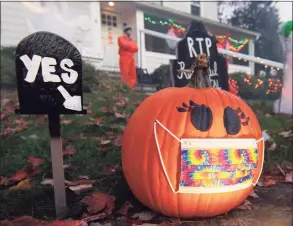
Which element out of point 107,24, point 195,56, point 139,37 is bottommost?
point 195,56

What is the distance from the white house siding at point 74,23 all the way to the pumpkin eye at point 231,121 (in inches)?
A: 344

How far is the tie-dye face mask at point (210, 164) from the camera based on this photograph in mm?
1708

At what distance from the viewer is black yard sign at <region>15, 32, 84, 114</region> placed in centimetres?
164

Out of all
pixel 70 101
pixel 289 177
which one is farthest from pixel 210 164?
pixel 289 177

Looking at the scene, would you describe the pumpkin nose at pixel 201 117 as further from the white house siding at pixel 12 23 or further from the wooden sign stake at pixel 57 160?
the white house siding at pixel 12 23

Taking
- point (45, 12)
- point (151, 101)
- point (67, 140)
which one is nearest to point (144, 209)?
point (151, 101)

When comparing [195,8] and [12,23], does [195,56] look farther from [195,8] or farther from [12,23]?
[195,8]

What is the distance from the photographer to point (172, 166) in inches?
68.6

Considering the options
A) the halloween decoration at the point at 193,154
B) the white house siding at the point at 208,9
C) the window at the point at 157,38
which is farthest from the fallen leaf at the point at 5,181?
the white house siding at the point at 208,9

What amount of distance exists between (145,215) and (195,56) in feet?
8.51

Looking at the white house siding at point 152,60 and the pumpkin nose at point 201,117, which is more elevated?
the white house siding at point 152,60

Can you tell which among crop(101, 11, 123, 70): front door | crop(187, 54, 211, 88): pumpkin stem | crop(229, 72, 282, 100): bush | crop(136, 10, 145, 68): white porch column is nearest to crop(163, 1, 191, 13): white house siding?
crop(136, 10, 145, 68): white porch column

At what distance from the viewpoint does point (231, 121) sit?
1.82 metres

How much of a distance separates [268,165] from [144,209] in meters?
1.35
